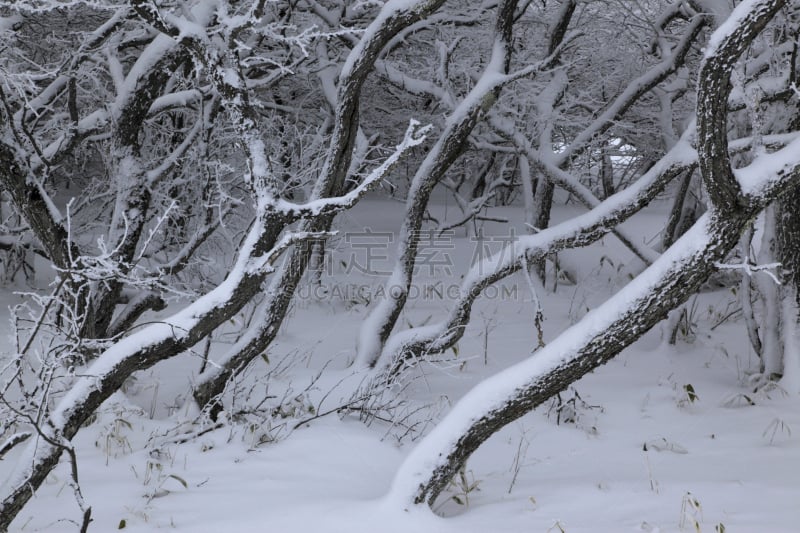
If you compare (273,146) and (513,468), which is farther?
(273,146)

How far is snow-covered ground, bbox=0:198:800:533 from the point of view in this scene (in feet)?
9.29

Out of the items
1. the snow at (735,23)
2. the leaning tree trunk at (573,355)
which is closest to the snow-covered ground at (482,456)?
the leaning tree trunk at (573,355)

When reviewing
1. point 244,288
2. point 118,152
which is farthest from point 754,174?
point 118,152

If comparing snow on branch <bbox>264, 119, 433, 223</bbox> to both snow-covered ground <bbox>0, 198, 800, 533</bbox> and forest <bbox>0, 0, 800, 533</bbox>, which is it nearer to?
forest <bbox>0, 0, 800, 533</bbox>

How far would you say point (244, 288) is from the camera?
2652mm

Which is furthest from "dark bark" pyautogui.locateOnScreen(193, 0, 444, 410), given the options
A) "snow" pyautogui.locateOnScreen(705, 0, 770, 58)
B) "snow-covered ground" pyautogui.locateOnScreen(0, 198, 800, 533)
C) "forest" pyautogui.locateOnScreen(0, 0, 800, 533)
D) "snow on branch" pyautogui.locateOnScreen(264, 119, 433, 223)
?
"snow" pyautogui.locateOnScreen(705, 0, 770, 58)

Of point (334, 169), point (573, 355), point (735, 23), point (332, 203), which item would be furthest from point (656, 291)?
point (334, 169)

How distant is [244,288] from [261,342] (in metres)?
1.40

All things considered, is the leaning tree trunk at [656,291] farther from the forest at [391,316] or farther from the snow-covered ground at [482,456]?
the snow-covered ground at [482,456]

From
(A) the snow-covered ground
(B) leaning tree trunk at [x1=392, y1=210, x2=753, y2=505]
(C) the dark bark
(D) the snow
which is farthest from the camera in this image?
(C) the dark bark

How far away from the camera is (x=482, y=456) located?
4070 mm

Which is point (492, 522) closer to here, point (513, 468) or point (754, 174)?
point (513, 468)

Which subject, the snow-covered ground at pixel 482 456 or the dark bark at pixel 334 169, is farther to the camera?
the dark bark at pixel 334 169

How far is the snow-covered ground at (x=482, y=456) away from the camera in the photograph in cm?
283
